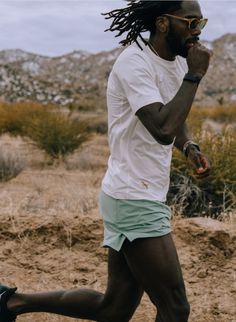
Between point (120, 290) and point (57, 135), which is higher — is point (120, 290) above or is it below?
above

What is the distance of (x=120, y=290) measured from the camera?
432 cm

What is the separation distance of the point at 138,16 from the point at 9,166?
11.4 meters

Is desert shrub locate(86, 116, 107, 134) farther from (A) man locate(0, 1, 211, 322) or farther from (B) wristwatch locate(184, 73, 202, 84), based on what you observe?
(B) wristwatch locate(184, 73, 202, 84)

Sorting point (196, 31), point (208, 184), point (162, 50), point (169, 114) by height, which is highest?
point (196, 31)

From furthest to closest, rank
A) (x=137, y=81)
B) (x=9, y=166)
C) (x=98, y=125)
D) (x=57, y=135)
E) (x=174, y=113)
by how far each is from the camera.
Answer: (x=98, y=125)
(x=57, y=135)
(x=9, y=166)
(x=137, y=81)
(x=174, y=113)

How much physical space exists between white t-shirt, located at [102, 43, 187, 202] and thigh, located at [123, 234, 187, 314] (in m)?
0.24

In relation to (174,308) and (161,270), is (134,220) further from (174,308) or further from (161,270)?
(174,308)

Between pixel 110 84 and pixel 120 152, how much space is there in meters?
0.36

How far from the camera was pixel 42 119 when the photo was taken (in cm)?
2012

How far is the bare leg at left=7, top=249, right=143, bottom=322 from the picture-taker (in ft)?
14.1

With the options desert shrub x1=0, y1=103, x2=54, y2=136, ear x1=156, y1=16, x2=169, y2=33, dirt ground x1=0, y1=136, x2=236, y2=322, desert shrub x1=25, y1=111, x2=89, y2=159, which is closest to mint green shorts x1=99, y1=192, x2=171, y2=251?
ear x1=156, y1=16, x2=169, y2=33

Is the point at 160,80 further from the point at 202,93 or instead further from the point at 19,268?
the point at 202,93

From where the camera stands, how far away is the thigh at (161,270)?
12.9 ft

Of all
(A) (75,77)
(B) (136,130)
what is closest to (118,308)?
(B) (136,130)
